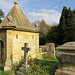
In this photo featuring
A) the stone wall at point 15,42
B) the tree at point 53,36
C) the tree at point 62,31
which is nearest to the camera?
the stone wall at point 15,42

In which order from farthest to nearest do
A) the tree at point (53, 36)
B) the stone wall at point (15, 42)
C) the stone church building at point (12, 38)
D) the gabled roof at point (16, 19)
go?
the tree at point (53, 36), the gabled roof at point (16, 19), the stone wall at point (15, 42), the stone church building at point (12, 38)

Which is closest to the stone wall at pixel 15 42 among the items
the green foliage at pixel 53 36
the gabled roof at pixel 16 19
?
the gabled roof at pixel 16 19

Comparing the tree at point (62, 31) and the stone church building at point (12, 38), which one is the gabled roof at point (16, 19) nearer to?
the stone church building at point (12, 38)

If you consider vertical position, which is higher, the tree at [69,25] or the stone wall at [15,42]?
the tree at [69,25]

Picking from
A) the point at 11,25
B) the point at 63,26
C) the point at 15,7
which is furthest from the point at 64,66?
the point at 63,26

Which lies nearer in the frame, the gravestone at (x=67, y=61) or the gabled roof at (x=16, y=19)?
the gravestone at (x=67, y=61)

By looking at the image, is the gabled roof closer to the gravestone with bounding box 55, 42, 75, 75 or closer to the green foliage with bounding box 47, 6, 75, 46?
the gravestone with bounding box 55, 42, 75, 75

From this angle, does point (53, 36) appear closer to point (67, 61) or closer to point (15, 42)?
point (15, 42)

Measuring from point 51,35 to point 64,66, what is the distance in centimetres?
2410

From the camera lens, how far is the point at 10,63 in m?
6.60

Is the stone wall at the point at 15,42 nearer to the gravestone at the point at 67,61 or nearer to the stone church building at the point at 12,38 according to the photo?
the stone church building at the point at 12,38

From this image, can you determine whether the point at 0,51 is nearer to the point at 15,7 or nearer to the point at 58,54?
the point at 15,7

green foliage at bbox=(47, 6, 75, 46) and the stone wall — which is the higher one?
green foliage at bbox=(47, 6, 75, 46)

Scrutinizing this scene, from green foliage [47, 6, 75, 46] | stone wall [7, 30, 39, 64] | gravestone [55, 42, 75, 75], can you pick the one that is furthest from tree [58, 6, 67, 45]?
gravestone [55, 42, 75, 75]
